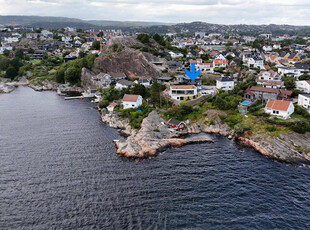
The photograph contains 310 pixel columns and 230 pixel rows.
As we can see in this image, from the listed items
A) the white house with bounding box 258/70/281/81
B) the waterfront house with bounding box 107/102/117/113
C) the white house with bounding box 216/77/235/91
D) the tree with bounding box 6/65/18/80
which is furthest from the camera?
the tree with bounding box 6/65/18/80

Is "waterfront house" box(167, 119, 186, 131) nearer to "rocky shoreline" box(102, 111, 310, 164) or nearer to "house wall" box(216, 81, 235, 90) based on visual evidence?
"rocky shoreline" box(102, 111, 310, 164)

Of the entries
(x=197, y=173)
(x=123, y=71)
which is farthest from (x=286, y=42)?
(x=197, y=173)

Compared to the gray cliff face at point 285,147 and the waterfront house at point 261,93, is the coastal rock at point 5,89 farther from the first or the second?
the gray cliff face at point 285,147

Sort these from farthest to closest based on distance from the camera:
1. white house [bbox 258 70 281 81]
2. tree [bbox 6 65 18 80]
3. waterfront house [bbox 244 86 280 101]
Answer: tree [bbox 6 65 18 80] → white house [bbox 258 70 281 81] → waterfront house [bbox 244 86 280 101]

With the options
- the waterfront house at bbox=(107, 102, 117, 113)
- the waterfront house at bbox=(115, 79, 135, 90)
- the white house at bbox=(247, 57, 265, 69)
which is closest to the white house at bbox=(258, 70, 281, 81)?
the white house at bbox=(247, 57, 265, 69)

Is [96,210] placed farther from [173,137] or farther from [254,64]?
[254,64]
